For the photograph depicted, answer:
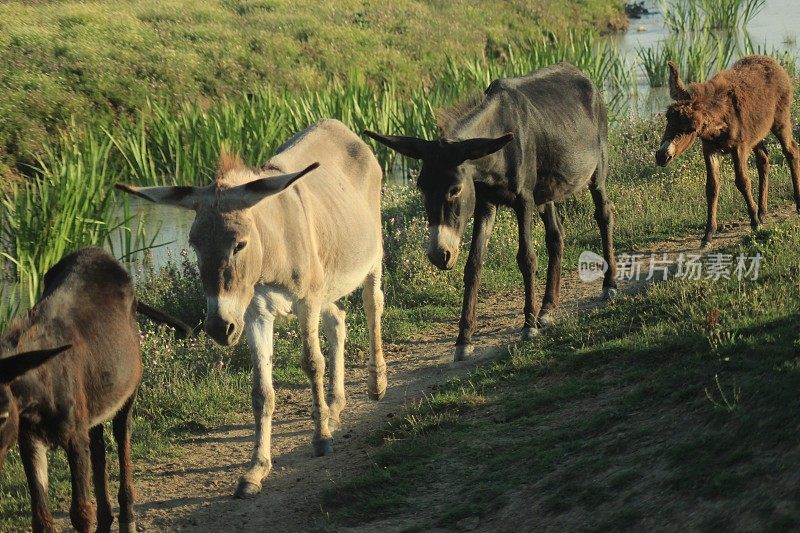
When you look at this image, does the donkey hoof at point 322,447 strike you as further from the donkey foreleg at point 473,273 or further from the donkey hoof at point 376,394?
the donkey foreleg at point 473,273

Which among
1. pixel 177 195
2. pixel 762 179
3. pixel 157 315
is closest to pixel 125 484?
pixel 157 315

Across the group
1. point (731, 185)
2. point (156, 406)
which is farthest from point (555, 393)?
point (731, 185)

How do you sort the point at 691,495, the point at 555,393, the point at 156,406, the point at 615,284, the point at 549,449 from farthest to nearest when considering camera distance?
the point at 615,284
the point at 156,406
the point at 555,393
the point at 549,449
the point at 691,495

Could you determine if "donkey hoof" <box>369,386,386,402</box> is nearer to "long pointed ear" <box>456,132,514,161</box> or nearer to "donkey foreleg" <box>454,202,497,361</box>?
"donkey foreleg" <box>454,202,497,361</box>

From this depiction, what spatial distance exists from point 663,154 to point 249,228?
562 cm

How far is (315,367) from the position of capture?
689 centimetres

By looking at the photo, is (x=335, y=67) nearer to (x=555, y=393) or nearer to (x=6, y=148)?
(x=6, y=148)

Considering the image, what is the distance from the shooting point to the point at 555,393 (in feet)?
22.0

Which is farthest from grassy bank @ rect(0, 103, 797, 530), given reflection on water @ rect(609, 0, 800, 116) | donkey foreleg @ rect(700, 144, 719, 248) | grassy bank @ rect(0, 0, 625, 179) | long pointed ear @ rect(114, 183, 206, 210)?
grassy bank @ rect(0, 0, 625, 179)

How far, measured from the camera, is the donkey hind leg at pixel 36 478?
5.17 metres

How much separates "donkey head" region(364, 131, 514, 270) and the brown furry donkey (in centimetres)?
322

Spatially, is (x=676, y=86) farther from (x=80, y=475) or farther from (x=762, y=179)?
(x=80, y=475)

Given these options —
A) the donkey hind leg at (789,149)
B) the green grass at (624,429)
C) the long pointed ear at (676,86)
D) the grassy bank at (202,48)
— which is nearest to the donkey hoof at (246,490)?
the green grass at (624,429)

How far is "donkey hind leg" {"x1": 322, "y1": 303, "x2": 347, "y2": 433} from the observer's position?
7.62m
